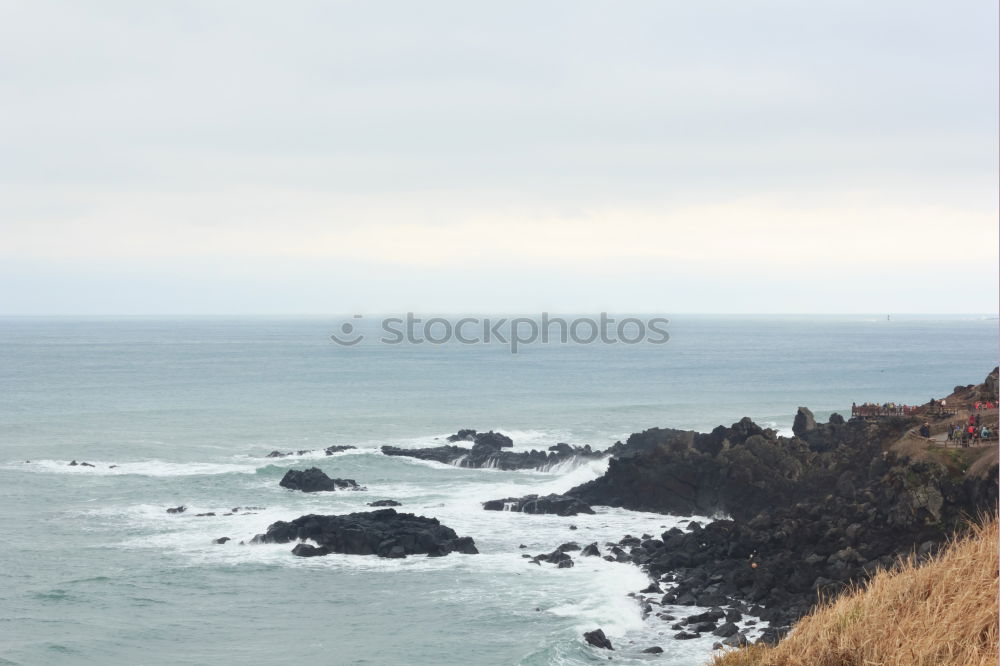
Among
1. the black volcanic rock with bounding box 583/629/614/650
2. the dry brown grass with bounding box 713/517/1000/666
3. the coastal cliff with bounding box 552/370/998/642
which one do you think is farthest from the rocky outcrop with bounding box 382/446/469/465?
the dry brown grass with bounding box 713/517/1000/666

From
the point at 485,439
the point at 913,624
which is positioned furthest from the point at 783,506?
the point at 913,624

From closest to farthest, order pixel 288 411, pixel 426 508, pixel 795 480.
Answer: pixel 795 480 < pixel 426 508 < pixel 288 411

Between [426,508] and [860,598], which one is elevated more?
[860,598]

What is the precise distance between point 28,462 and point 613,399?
54.2 m

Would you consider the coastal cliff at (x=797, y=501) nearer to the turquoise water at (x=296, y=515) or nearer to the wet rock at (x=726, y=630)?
the wet rock at (x=726, y=630)

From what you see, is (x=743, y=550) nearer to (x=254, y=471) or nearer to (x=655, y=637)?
(x=655, y=637)

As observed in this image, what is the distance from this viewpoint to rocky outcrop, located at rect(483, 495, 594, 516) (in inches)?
1540

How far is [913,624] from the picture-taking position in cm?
1095

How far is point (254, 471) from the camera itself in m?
50.1

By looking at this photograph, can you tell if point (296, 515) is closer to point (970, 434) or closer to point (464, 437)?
point (464, 437)

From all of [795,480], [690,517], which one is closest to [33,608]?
[690,517]

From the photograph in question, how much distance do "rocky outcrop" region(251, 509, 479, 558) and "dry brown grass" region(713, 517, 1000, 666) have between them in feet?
70.9

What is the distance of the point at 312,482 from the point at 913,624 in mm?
36907

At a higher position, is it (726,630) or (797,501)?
(797,501)
